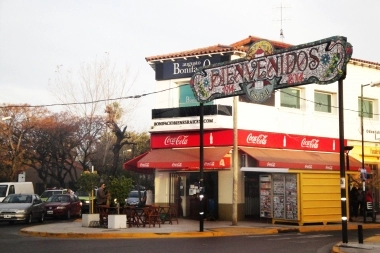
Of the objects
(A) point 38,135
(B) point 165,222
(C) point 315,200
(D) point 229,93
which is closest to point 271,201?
(C) point 315,200

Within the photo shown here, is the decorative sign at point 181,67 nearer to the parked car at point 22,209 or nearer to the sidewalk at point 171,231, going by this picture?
the sidewalk at point 171,231

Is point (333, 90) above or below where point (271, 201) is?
above

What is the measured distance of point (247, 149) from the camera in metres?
29.0

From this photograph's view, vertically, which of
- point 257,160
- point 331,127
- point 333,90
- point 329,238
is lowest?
point 329,238

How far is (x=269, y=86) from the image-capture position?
21703 millimetres

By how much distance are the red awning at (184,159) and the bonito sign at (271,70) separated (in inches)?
185

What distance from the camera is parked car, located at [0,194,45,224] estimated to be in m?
28.5

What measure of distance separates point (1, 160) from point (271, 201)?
3656 cm

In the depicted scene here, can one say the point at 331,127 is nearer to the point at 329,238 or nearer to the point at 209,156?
the point at 209,156

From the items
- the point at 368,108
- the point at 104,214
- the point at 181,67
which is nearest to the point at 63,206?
the point at 104,214

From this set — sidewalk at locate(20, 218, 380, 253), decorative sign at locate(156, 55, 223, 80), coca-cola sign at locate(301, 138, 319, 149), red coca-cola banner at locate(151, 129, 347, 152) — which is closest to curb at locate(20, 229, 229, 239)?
sidewalk at locate(20, 218, 380, 253)

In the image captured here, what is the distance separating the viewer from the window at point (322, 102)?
33594 mm

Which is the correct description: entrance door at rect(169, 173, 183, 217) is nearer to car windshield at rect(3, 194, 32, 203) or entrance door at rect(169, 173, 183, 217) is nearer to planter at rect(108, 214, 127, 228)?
car windshield at rect(3, 194, 32, 203)

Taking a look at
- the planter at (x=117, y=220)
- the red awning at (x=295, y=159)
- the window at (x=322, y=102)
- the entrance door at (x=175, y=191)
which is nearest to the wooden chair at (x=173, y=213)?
the entrance door at (x=175, y=191)
